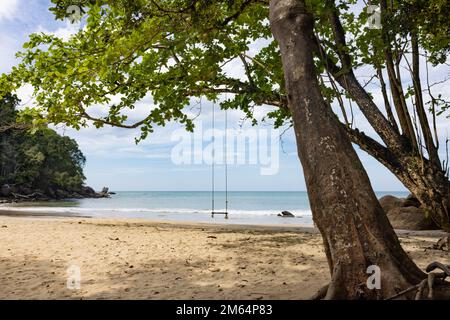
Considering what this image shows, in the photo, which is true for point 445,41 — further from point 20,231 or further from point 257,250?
point 20,231

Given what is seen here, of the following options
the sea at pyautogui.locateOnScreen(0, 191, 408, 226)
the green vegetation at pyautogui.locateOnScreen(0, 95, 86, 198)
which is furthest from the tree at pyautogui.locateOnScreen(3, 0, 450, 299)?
the green vegetation at pyautogui.locateOnScreen(0, 95, 86, 198)

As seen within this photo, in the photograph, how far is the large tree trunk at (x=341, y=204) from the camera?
339 centimetres

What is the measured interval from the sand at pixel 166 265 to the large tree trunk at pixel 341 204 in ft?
4.41

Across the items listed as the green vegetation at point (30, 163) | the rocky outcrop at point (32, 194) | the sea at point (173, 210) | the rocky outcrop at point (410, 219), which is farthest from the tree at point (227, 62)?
the rocky outcrop at point (32, 194)

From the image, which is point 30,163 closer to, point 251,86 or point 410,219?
point 251,86

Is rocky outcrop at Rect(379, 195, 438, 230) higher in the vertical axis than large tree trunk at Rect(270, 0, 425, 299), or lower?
lower

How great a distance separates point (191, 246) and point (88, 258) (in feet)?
8.64

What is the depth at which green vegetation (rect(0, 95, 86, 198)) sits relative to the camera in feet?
158

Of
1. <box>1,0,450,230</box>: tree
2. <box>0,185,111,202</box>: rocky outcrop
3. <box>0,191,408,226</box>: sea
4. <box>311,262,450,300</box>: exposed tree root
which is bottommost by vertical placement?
<box>0,191,408,226</box>: sea

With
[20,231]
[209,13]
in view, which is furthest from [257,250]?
[20,231]

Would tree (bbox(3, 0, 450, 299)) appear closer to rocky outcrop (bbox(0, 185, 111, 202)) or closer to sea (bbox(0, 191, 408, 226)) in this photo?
sea (bbox(0, 191, 408, 226))

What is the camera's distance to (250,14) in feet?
35.1

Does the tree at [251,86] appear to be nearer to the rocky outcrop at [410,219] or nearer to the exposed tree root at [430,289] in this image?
the exposed tree root at [430,289]

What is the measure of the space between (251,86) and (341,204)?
7.65 metres
